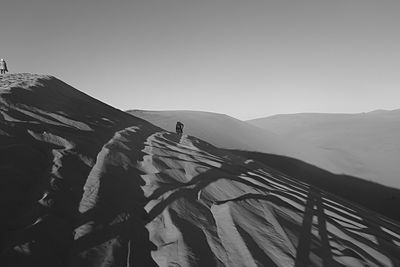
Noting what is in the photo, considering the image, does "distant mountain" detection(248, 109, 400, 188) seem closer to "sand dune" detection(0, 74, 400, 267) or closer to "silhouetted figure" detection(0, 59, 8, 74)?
"sand dune" detection(0, 74, 400, 267)

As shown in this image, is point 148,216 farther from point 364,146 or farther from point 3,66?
point 364,146

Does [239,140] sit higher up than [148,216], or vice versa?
[239,140]

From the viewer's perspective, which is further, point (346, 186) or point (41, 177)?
point (346, 186)

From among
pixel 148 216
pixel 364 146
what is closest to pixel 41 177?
pixel 148 216

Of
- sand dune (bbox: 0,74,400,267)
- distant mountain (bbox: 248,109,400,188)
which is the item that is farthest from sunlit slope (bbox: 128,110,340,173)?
sand dune (bbox: 0,74,400,267)

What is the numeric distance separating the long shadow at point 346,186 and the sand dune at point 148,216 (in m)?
8.51

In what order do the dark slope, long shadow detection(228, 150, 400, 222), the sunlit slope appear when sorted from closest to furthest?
1. the dark slope
2. long shadow detection(228, 150, 400, 222)
3. the sunlit slope

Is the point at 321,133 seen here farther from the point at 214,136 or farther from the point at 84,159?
the point at 84,159

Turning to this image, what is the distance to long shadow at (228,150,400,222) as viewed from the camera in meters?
11.5

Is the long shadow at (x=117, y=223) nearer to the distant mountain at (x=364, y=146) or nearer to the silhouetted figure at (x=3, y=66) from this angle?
the silhouetted figure at (x=3, y=66)

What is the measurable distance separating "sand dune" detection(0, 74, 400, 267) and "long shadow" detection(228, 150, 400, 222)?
8511mm

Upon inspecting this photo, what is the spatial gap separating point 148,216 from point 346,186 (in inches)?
523

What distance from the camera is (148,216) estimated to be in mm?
2859

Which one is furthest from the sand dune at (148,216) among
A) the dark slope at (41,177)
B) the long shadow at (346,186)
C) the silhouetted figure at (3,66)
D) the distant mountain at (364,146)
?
the distant mountain at (364,146)
